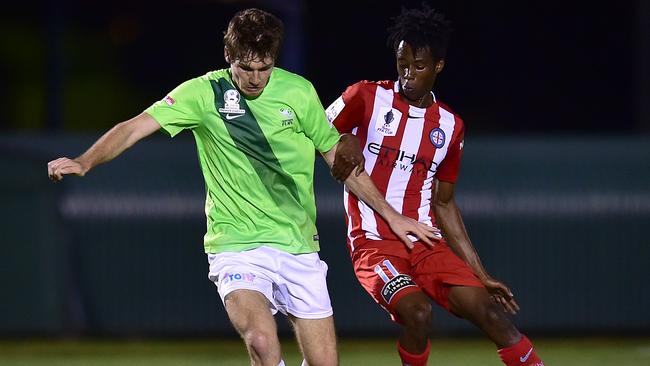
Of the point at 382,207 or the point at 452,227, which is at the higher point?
the point at 382,207

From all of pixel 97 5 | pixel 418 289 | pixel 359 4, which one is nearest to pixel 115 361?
pixel 418 289

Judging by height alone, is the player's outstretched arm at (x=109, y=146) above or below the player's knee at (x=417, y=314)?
above

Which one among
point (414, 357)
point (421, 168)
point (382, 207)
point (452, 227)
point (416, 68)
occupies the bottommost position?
point (414, 357)

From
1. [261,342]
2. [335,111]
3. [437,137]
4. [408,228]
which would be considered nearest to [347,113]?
[335,111]

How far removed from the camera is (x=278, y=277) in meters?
7.40

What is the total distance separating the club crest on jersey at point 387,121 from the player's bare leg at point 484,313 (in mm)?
999

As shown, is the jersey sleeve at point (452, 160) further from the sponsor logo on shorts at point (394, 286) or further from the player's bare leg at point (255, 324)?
the player's bare leg at point (255, 324)

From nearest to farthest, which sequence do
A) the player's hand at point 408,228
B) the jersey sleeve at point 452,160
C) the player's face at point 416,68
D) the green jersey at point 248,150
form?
the green jersey at point 248,150 → the player's hand at point 408,228 → the player's face at point 416,68 → the jersey sleeve at point 452,160

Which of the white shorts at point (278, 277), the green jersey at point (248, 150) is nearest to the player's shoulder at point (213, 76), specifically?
the green jersey at point (248, 150)

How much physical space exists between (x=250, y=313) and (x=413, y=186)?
1647mm

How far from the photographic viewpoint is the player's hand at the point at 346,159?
298 inches

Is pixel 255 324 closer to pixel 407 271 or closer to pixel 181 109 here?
pixel 181 109

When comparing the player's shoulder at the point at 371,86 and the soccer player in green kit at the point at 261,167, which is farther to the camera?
the player's shoulder at the point at 371,86

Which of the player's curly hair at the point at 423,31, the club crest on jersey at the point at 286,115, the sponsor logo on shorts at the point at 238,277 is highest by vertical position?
the player's curly hair at the point at 423,31
